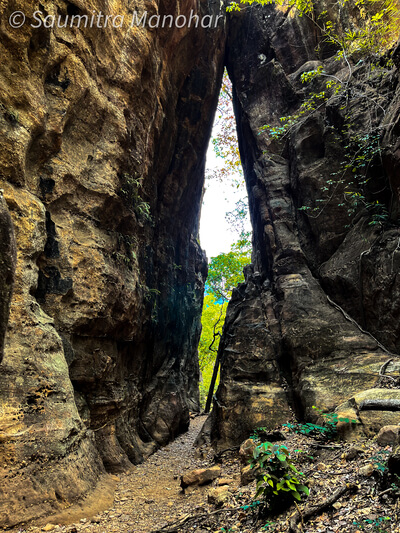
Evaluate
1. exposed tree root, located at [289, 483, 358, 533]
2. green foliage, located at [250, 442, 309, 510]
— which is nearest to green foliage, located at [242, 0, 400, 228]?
exposed tree root, located at [289, 483, 358, 533]

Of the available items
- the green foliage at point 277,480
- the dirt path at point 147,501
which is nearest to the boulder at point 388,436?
the green foliage at point 277,480

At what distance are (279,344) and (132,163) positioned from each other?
23.8 feet

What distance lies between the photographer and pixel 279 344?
9.91 meters

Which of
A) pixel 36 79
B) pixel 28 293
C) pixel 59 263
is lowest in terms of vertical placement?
pixel 28 293

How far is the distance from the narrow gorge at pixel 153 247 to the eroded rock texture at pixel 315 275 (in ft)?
0.19

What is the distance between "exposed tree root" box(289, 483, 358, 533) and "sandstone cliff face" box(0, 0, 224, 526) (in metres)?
3.45

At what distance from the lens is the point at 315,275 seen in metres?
11.0

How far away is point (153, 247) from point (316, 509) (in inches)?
408

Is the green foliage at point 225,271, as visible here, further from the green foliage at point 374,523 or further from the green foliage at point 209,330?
the green foliage at point 374,523

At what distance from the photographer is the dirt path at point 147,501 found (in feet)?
15.1

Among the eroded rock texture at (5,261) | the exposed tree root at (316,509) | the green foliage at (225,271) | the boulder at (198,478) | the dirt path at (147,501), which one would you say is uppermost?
the green foliage at (225,271)

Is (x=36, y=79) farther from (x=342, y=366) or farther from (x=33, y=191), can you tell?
(x=342, y=366)

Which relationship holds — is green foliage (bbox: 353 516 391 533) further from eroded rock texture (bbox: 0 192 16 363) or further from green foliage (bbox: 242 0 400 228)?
green foliage (bbox: 242 0 400 228)

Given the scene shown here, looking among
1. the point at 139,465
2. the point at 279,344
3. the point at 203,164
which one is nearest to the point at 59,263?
the point at 139,465
